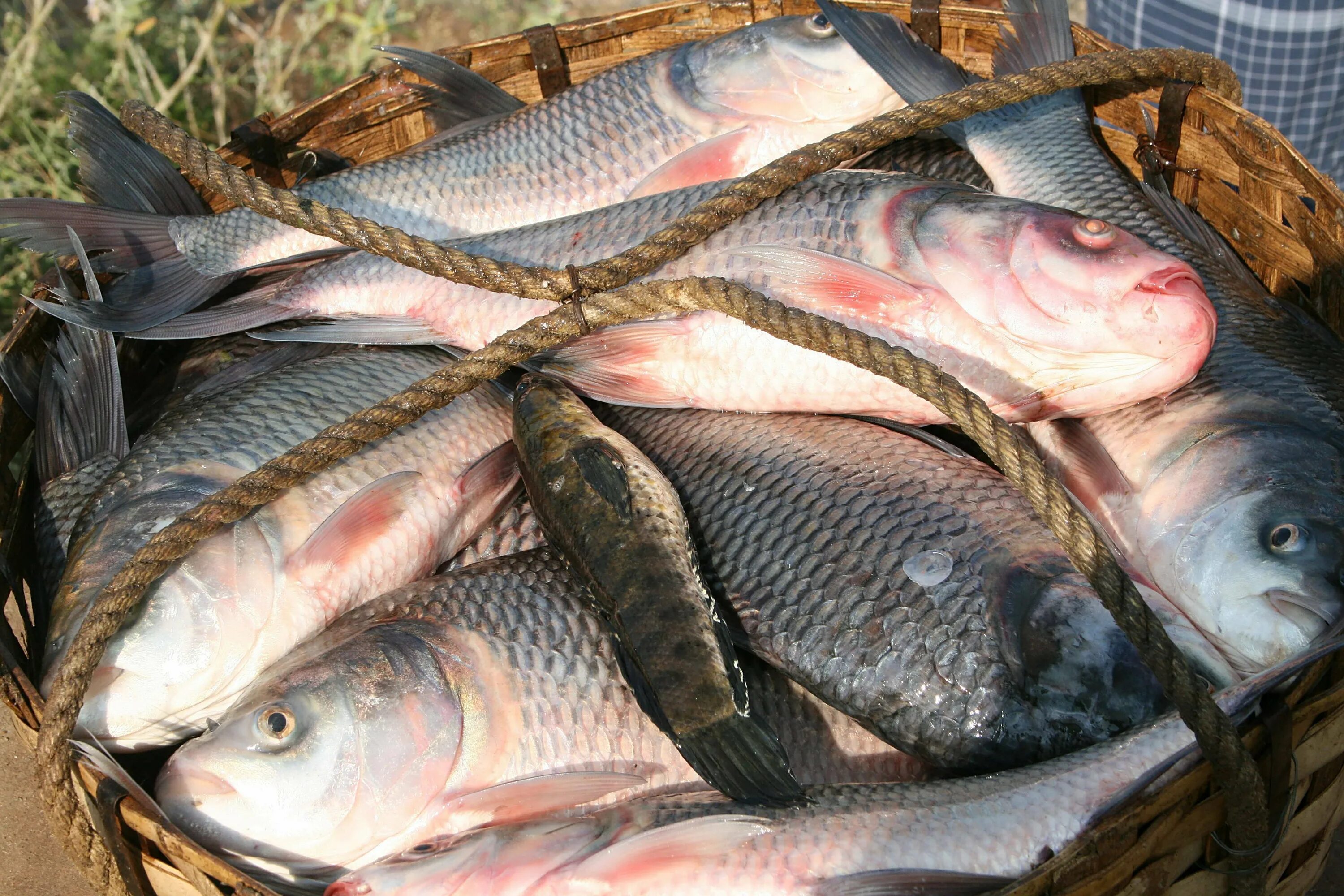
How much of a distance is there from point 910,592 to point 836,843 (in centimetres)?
48

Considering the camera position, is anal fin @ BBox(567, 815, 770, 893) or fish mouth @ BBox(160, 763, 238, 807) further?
fish mouth @ BBox(160, 763, 238, 807)

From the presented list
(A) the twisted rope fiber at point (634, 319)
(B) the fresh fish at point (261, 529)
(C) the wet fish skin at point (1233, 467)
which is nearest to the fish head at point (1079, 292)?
(C) the wet fish skin at point (1233, 467)

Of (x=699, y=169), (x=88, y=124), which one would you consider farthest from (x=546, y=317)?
(x=88, y=124)

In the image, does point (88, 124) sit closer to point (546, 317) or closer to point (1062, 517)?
point (546, 317)

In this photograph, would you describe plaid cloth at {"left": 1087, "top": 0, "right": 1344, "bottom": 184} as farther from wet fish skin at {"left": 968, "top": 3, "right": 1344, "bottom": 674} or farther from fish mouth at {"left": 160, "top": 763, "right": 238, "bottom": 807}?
fish mouth at {"left": 160, "top": 763, "right": 238, "bottom": 807}

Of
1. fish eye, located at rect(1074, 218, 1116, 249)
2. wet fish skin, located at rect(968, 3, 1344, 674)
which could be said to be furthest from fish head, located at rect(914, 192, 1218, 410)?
wet fish skin, located at rect(968, 3, 1344, 674)

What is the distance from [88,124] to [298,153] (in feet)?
1.74

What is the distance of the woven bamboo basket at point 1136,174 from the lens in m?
1.49

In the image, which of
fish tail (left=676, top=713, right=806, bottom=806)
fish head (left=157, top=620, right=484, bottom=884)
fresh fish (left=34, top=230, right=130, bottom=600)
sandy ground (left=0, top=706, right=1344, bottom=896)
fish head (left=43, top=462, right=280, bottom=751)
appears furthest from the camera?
sandy ground (left=0, top=706, right=1344, bottom=896)

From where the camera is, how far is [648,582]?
6.12 feet

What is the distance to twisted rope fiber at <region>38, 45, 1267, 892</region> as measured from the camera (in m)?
1.48

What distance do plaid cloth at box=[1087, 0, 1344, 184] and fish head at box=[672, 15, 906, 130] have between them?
4.59ft

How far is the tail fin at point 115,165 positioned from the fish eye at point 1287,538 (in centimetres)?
255

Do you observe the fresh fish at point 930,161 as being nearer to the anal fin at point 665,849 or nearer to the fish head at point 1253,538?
the fish head at point 1253,538
